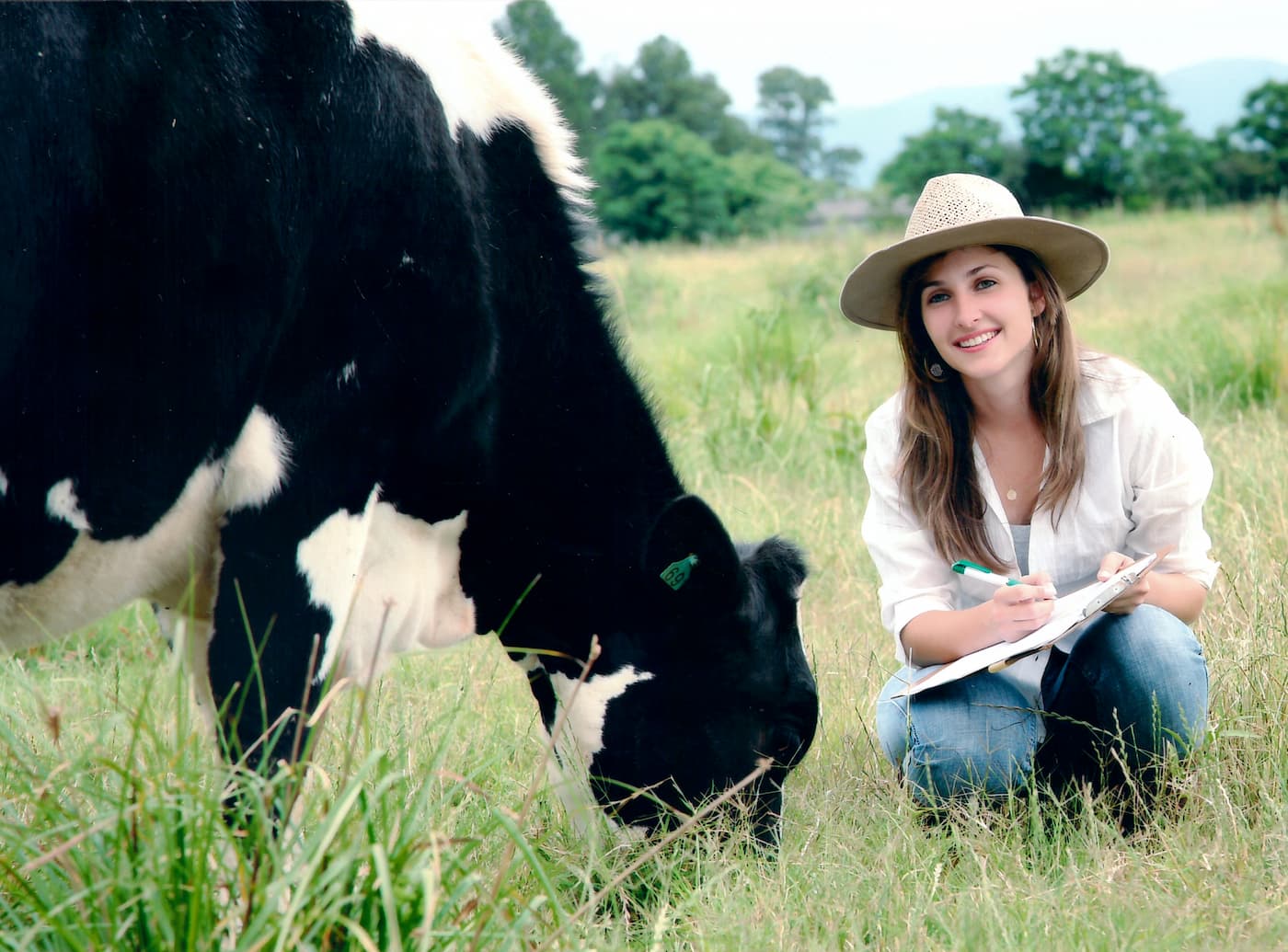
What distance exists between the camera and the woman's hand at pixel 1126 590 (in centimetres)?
278

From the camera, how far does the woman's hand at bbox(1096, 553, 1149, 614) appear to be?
9.11ft

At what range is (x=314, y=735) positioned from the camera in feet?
6.81

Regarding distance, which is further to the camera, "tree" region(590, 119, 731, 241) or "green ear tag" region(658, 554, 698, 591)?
"tree" region(590, 119, 731, 241)

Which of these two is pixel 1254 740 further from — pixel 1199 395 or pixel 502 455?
pixel 1199 395

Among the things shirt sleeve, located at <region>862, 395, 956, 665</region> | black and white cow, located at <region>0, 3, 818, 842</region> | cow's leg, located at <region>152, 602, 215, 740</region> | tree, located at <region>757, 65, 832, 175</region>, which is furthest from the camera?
tree, located at <region>757, 65, 832, 175</region>

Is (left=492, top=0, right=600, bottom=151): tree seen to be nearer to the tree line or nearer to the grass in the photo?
the tree line

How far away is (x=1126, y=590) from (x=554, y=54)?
48.3m

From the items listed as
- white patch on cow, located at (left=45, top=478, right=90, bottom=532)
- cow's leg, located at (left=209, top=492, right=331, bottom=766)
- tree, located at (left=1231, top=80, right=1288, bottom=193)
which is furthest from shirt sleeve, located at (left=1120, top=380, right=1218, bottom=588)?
tree, located at (left=1231, top=80, right=1288, bottom=193)

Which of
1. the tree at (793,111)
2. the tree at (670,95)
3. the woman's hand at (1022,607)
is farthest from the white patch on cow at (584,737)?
the tree at (793,111)

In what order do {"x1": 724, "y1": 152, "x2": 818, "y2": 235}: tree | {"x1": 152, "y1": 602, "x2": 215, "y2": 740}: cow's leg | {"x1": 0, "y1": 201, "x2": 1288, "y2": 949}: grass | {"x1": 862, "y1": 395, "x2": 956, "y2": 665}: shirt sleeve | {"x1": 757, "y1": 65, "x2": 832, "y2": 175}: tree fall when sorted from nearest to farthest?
{"x1": 0, "y1": 201, "x2": 1288, "y2": 949}: grass → {"x1": 152, "y1": 602, "x2": 215, "y2": 740}: cow's leg → {"x1": 862, "y1": 395, "x2": 956, "y2": 665}: shirt sleeve → {"x1": 724, "y1": 152, "x2": 818, "y2": 235}: tree → {"x1": 757, "y1": 65, "x2": 832, "y2": 175}: tree

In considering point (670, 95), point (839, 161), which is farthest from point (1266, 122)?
point (839, 161)

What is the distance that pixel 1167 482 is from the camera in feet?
9.52

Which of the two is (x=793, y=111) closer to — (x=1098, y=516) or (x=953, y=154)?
(x=953, y=154)

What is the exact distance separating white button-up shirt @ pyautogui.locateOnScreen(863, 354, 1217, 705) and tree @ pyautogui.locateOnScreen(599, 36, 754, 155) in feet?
188
